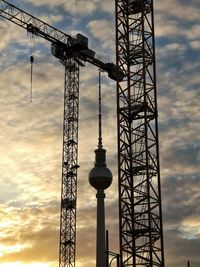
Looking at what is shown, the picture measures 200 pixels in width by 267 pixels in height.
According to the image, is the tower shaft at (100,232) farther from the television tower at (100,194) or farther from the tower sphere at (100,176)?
the tower sphere at (100,176)

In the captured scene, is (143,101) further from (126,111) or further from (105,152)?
(105,152)

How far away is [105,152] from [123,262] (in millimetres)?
58160

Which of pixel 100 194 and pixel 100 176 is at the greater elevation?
pixel 100 176

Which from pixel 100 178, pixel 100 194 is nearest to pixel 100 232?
pixel 100 194

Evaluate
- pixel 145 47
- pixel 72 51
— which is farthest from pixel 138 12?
pixel 72 51

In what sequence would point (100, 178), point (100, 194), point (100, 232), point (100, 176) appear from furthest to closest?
1. point (100, 194)
2. point (100, 176)
3. point (100, 178)
4. point (100, 232)

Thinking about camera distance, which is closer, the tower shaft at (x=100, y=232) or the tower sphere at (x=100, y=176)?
the tower shaft at (x=100, y=232)

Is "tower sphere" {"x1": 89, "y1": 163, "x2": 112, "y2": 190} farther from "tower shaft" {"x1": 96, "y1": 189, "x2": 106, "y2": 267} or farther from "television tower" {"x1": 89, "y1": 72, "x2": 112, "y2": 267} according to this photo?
"tower shaft" {"x1": 96, "y1": 189, "x2": 106, "y2": 267}

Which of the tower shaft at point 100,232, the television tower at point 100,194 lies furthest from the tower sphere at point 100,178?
the tower shaft at point 100,232

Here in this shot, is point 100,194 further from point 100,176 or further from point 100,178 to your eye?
point 100,176

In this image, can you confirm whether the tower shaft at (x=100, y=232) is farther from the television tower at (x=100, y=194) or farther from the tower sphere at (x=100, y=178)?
the tower sphere at (x=100, y=178)

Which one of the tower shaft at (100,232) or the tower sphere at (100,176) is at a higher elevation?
the tower sphere at (100,176)

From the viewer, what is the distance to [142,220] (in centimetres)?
6738

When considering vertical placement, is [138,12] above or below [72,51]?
below
